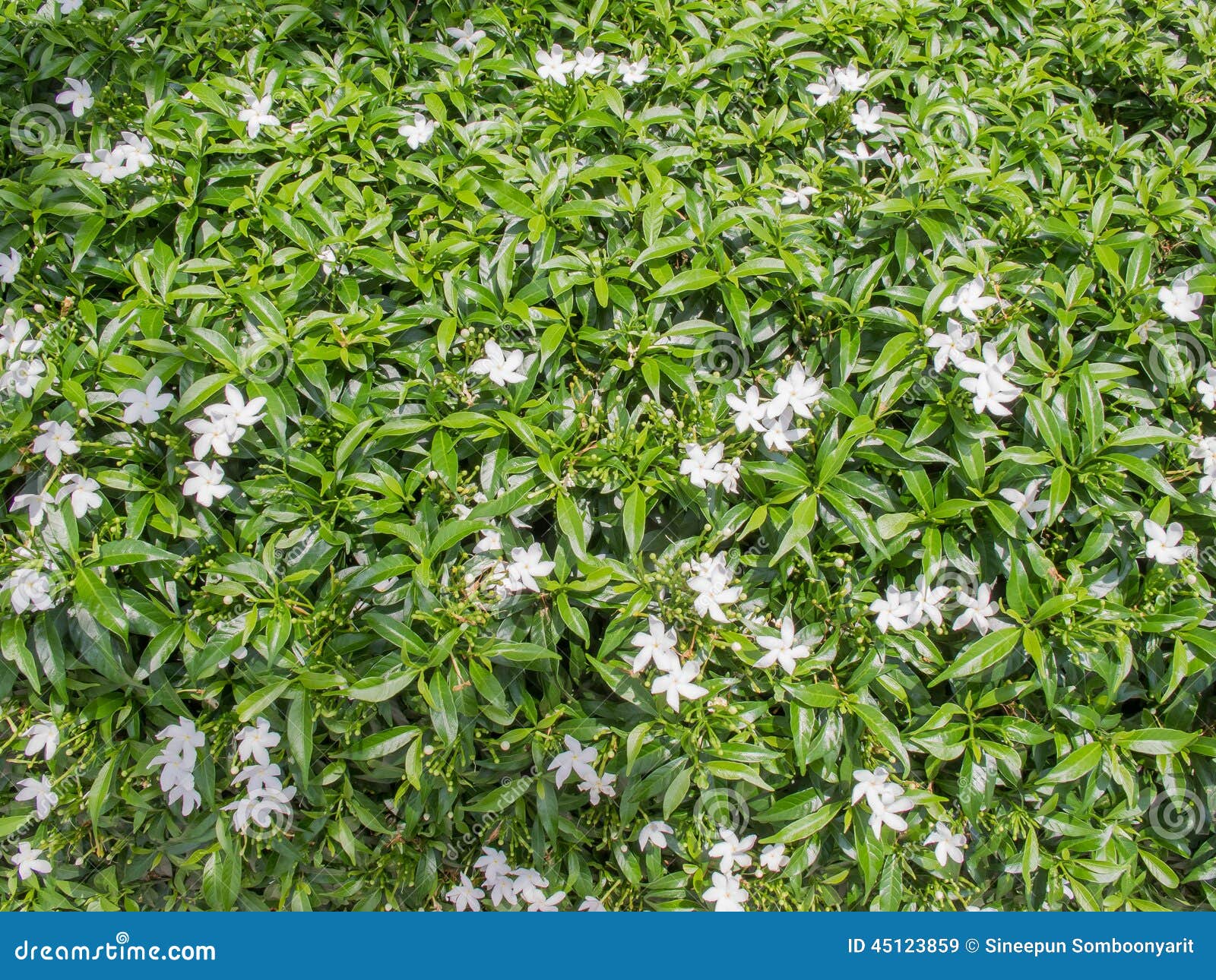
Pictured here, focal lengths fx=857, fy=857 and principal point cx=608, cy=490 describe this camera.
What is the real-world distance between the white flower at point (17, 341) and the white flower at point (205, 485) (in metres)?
0.47

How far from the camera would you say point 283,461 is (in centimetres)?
181

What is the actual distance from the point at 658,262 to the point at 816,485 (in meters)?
0.64

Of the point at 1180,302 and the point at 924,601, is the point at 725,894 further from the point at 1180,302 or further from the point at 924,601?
the point at 1180,302

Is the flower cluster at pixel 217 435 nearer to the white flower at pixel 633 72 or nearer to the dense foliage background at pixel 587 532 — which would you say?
the dense foliage background at pixel 587 532

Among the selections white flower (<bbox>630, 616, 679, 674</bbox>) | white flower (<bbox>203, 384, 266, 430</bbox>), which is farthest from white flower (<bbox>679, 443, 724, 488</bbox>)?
white flower (<bbox>203, 384, 266, 430</bbox>)

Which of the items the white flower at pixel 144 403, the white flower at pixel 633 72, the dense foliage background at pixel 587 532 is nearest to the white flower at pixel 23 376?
the dense foliage background at pixel 587 532

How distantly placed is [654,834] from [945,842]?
2.01ft

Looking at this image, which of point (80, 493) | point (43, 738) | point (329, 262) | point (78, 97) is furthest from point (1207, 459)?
point (78, 97)

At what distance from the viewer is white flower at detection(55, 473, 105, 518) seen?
171cm

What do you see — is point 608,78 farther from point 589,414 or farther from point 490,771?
point 490,771

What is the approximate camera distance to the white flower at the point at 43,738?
176 cm

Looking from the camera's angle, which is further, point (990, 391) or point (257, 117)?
point (257, 117)

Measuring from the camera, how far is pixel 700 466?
5.76 ft

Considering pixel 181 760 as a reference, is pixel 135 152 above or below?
above
